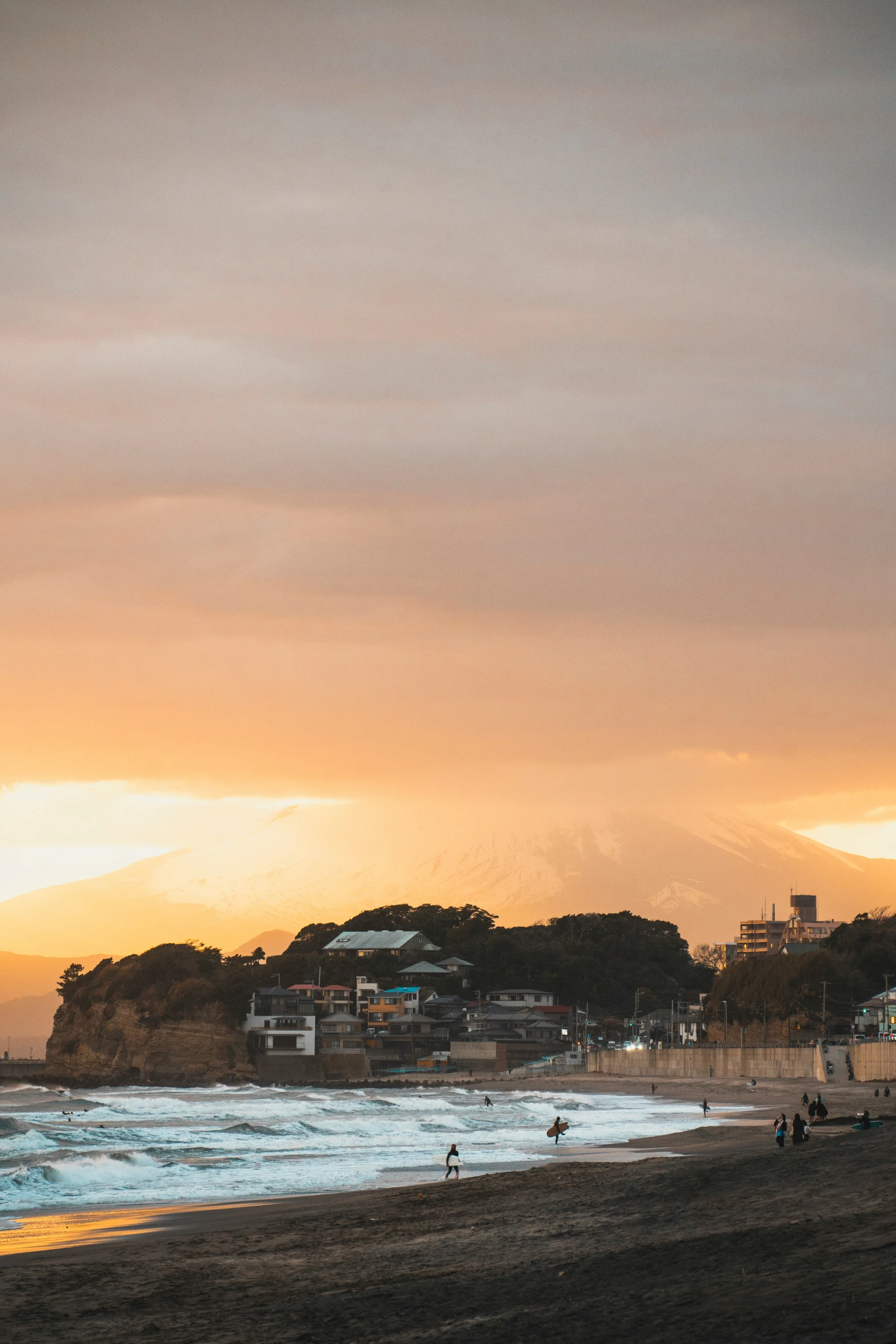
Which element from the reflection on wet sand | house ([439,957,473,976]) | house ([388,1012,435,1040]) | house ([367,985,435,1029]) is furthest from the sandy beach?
house ([439,957,473,976])

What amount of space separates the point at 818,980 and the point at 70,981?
8606 centimetres

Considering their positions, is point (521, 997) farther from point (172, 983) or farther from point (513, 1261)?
point (513, 1261)

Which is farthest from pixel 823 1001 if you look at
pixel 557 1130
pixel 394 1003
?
pixel 557 1130

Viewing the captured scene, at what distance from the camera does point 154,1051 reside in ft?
431

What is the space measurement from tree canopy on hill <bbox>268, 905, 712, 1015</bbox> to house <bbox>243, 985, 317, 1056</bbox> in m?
20.4

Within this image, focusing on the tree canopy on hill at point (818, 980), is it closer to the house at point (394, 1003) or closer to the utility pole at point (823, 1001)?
the utility pole at point (823, 1001)

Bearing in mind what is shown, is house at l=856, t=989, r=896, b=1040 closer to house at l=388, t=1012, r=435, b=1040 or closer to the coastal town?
the coastal town

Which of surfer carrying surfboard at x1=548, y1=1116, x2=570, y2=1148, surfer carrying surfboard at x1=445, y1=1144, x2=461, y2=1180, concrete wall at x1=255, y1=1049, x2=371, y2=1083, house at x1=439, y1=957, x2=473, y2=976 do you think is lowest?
concrete wall at x1=255, y1=1049, x2=371, y2=1083

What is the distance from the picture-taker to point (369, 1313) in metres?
15.3

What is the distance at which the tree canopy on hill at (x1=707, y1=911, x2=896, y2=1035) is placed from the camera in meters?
110

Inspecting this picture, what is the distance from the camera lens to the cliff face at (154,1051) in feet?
418

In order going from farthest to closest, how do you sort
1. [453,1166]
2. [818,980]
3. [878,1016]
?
[818,980]
[878,1016]
[453,1166]

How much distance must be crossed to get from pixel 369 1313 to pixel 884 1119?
24.6 metres

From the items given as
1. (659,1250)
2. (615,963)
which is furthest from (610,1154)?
(615,963)
